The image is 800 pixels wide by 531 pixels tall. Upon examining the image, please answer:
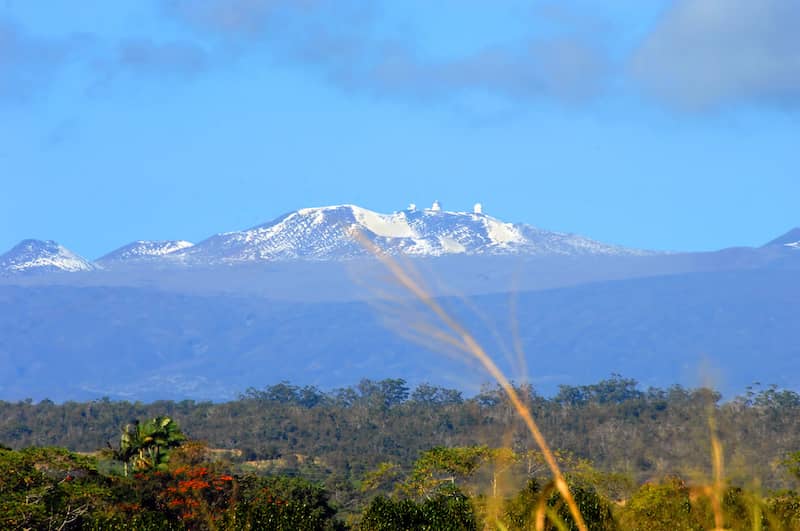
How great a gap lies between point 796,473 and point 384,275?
177ft

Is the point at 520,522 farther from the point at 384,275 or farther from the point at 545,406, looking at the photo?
the point at 545,406

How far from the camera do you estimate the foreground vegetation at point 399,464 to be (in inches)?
1800

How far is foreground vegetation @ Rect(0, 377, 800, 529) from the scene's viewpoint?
4572 cm

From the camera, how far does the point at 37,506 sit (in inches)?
1868

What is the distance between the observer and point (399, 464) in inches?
5212

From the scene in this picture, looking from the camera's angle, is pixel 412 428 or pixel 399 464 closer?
pixel 399 464

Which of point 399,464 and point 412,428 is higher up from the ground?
point 412,428

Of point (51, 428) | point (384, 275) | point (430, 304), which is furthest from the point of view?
point (51, 428)

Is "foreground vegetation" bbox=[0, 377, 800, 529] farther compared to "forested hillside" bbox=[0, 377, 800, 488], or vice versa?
"forested hillside" bbox=[0, 377, 800, 488]

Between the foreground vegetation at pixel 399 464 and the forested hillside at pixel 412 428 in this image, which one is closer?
the foreground vegetation at pixel 399 464

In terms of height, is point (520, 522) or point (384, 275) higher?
point (384, 275)

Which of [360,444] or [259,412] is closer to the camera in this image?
[360,444]

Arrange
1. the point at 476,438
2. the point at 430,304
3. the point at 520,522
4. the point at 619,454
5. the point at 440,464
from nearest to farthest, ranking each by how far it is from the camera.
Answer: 1. the point at 430,304
2. the point at 520,522
3. the point at 440,464
4. the point at 619,454
5. the point at 476,438

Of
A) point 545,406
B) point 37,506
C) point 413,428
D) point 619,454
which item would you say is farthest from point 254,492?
point 545,406
